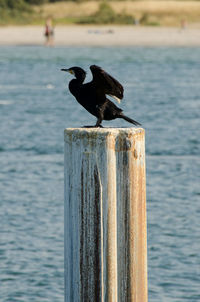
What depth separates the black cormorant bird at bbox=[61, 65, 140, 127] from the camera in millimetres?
5195

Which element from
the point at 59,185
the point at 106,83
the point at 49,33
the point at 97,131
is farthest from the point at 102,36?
the point at 97,131

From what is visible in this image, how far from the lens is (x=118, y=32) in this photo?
221 ft

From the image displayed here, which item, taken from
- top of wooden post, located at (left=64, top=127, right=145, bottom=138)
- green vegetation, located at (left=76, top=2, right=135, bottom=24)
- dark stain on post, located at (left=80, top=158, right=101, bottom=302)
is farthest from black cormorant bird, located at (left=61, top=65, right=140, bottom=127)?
green vegetation, located at (left=76, top=2, right=135, bottom=24)

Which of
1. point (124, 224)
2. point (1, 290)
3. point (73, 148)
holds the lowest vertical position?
point (1, 290)

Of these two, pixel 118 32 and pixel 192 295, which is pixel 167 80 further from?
pixel 118 32

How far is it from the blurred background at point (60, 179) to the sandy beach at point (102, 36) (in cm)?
2366

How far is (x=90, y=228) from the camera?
4570 millimetres

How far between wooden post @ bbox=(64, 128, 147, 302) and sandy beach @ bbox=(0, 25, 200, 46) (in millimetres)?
55562

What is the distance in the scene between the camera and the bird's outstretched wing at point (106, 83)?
16.9 ft

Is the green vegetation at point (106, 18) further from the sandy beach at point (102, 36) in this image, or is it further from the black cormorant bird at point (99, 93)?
the black cormorant bird at point (99, 93)

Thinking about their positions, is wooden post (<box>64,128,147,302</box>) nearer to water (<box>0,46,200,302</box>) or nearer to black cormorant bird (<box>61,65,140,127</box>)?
black cormorant bird (<box>61,65,140,127</box>)

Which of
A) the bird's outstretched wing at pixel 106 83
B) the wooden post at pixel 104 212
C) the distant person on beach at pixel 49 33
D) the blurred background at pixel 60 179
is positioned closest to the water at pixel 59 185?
the blurred background at pixel 60 179

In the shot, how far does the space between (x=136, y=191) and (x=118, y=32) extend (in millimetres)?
63515

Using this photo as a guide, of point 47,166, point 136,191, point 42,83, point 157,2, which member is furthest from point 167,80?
point 157,2
